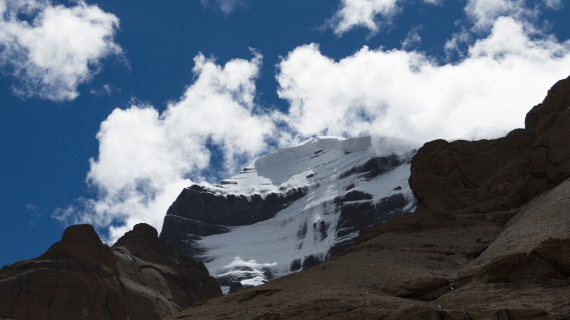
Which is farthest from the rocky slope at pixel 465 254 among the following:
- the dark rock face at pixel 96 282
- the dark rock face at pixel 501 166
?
the dark rock face at pixel 96 282

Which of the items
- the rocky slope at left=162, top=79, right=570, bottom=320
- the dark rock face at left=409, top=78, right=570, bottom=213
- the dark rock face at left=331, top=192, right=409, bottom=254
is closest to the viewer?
the rocky slope at left=162, top=79, right=570, bottom=320

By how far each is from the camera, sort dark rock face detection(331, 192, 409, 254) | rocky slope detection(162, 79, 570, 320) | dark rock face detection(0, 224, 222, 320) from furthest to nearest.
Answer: dark rock face detection(331, 192, 409, 254) < dark rock face detection(0, 224, 222, 320) < rocky slope detection(162, 79, 570, 320)

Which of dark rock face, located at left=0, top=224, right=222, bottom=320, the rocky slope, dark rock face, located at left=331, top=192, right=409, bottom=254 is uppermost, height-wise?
dark rock face, located at left=331, top=192, right=409, bottom=254

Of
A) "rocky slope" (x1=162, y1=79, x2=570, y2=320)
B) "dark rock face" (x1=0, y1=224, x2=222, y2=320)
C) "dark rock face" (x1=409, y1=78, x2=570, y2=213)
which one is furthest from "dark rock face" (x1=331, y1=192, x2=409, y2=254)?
"rocky slope" (x1=162, y1=79, x2=570, y2=320)

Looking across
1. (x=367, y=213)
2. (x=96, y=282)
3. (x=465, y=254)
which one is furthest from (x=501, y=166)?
(x=367, y=213)

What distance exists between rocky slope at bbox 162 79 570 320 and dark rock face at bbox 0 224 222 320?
Result: 28034mm

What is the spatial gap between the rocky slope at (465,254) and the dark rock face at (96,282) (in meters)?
28.0

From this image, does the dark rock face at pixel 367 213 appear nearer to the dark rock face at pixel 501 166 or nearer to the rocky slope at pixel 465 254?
the dark rock face at pixel 501 166

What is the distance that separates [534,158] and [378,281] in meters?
23.9

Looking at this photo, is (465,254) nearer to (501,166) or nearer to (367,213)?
(501,166)

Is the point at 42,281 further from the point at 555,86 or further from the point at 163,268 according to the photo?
the point at 555,86

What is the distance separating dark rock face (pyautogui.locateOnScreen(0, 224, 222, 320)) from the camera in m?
53.3

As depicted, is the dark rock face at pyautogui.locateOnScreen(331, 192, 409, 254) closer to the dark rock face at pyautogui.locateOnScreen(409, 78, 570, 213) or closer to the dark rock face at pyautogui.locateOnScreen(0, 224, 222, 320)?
the dark rock face at pyautogui.locateOnScreen(0, 224, 222, 320)

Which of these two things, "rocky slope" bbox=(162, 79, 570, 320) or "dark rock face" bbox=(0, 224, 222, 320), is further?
"dark rock face" bbox=(0, 224, 222, 320)
